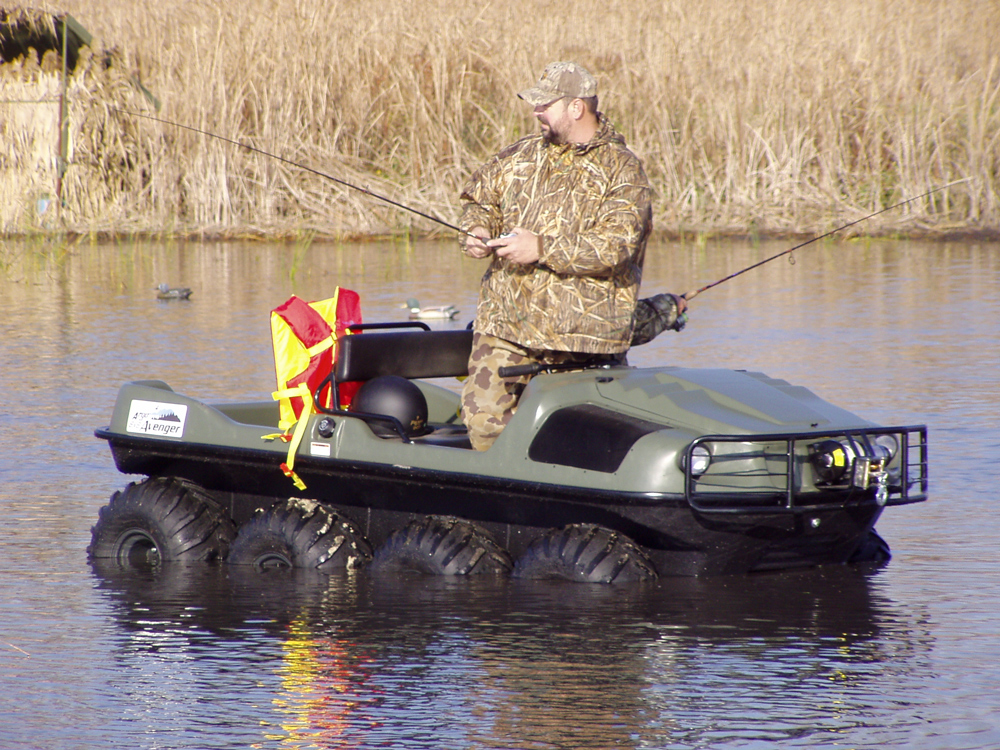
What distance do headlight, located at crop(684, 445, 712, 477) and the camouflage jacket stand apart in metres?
0.62

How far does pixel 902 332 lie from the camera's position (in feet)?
42.8

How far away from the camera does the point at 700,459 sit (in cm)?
557

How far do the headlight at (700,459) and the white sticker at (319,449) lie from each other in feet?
4.37

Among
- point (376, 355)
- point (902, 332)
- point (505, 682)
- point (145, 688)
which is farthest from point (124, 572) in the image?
point (902, 332)

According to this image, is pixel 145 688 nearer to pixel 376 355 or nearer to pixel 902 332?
pixel 376 355

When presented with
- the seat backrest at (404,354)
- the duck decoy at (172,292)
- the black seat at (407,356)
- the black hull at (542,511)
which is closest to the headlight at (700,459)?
the black hull at (542,511)

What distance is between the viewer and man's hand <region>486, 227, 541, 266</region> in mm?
5859

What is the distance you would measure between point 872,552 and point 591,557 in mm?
1122

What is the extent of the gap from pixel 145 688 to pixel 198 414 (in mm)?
1778

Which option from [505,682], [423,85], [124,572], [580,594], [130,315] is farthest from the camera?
[423,85]

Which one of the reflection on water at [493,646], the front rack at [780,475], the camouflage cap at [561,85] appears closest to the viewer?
the reflection on water at [493,646]

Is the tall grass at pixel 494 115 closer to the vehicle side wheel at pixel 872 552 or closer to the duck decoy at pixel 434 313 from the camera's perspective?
the duck decoy at pixel 434 313

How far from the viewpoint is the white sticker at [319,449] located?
618cm

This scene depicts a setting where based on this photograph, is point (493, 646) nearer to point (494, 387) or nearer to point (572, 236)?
point (494, 387)
